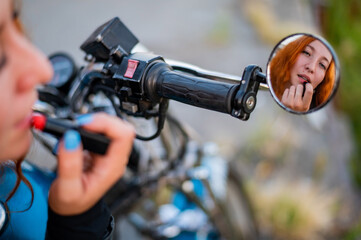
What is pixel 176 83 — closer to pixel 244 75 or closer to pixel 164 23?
pixel 244 75

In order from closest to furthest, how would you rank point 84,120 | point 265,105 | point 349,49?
point 84,120 → point 265,105 → point 349,49

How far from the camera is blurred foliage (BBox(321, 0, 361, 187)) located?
16.5ft

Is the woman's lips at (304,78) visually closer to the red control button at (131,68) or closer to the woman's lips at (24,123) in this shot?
the red control button at (131,68)

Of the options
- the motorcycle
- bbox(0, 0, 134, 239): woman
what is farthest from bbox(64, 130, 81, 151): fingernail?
the motorcycle

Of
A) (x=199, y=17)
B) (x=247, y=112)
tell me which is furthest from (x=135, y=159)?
(x=199, y=17)

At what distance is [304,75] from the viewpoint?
90 centimetres

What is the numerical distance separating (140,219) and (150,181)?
0.73 m

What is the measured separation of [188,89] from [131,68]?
0.15m

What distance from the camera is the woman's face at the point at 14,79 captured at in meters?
0.63

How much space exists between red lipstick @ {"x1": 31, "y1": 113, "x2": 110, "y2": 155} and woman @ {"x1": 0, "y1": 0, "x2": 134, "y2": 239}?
11mm

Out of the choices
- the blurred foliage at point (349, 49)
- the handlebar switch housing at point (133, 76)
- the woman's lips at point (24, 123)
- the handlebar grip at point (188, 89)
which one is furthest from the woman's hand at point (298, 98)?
the blurred foliage at point (349, 49)

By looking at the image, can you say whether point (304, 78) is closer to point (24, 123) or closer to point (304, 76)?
point (304, 76)

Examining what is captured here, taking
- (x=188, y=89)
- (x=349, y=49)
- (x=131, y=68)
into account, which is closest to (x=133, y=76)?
(x=131, y=68)

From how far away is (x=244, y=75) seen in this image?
2.90 feet
